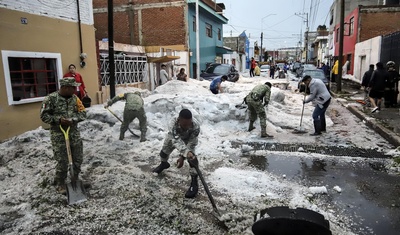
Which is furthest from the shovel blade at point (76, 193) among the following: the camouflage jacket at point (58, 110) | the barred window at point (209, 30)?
the barred window at point (209, 30)

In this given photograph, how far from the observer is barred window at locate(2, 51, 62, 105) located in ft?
23.8

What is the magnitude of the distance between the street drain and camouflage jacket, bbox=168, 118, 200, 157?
2649 millimetres

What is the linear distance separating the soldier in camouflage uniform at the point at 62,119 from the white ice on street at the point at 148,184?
0.42m

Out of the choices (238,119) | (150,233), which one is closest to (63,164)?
(150,233)

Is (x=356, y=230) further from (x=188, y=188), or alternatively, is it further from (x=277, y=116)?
(x=277, y=116)

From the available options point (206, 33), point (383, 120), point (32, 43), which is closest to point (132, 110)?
point (32, 43)

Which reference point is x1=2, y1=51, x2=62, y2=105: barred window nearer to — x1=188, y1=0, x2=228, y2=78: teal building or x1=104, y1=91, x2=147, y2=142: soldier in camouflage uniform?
x1=104, y1=91, x2=147, y2=142: soldier in camouflage uniform

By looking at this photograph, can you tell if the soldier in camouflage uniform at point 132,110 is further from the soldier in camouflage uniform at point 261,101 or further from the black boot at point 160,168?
the soldier in camouflage uniform at point 261,101

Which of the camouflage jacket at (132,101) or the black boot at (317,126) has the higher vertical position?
the camouflage jacket at (132,101)

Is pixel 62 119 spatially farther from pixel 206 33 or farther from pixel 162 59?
→ pixel 206 33

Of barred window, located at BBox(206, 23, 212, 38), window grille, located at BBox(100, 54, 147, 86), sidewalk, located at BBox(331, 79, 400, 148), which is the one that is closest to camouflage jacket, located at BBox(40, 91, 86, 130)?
sidewalk, located at BBox(331, 79, 400, 148)

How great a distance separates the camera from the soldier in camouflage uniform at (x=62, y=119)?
4.23 metres

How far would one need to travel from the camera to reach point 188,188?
4.66m

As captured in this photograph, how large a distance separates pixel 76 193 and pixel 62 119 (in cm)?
104
